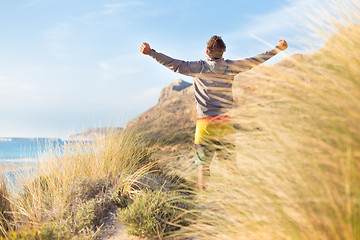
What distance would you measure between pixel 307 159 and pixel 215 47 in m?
2.15

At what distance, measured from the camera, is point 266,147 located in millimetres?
2531

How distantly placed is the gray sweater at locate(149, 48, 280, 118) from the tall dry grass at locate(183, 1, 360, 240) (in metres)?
0.93

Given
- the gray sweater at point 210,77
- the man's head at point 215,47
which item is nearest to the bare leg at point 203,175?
the gray sweater at point 210,77

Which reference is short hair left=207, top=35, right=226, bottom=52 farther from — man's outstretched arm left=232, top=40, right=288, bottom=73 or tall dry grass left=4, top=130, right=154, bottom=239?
tall dry grass left=4, top=130, right=154, bottom=239

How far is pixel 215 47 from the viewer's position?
3.75 metres

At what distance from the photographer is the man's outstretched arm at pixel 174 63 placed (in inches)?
149

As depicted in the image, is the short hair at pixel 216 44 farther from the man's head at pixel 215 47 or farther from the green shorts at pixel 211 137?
the green shorts at pixel 211 137

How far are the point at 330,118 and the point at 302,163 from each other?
34 centimetres

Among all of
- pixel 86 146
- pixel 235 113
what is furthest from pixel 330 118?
pixel 86 146

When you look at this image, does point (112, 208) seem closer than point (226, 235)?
No

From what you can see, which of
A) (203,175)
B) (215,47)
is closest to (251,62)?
(215,47)

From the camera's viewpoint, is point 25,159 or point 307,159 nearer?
point 307,159

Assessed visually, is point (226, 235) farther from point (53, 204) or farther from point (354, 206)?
point (53, 204)

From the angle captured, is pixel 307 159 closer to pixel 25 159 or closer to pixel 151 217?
pixel 151 217
